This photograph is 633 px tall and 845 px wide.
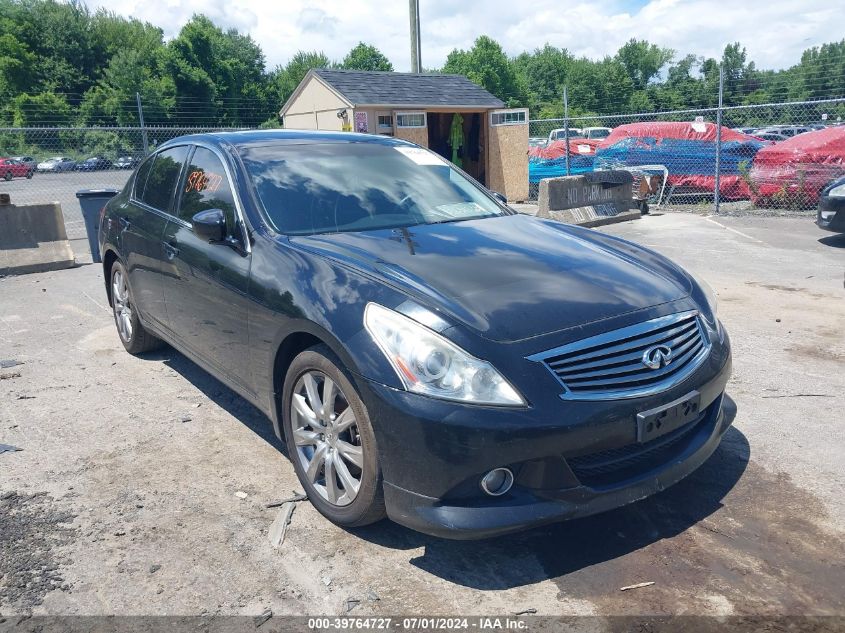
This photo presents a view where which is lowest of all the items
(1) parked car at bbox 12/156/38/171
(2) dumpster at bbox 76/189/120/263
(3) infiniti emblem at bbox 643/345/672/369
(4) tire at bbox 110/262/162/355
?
(4) tire at bbox 110/262/162/355

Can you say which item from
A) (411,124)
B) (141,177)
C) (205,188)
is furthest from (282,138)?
(411,124)

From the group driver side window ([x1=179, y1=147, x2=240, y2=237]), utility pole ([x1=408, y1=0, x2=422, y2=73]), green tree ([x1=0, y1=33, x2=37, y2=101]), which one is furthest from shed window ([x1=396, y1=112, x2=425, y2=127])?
green tree ([x1=0, y1=33, x2=37, y2=101])

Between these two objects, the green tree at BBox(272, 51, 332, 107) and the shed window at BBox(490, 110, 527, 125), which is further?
the green tree at BBox(272, 51, 332, 107)

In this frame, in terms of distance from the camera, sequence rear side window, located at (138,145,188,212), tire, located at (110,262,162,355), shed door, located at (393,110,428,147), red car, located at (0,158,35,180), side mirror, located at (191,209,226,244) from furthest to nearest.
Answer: shed door, located at (393,110,428,147) → red car, located at (0,158,35,180) → tire, located at (110,262,162,355) → rear side window, located at (138,145,188,212) → side mirror, located at (191,209,226,244)

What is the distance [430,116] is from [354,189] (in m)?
17.3

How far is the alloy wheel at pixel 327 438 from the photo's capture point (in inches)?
118

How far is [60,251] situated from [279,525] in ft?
27.8

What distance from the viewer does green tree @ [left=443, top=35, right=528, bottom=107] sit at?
263 feet

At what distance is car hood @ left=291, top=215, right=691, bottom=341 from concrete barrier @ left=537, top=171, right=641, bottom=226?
25.8 ft

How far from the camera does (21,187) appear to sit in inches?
574

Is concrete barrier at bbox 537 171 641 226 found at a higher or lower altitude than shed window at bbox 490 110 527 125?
lower

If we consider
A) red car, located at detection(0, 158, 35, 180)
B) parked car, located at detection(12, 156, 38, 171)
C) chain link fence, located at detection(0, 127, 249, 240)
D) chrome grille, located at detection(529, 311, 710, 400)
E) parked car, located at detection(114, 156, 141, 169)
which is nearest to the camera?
chrome grille, located at detection(529, 311, 710, 400)

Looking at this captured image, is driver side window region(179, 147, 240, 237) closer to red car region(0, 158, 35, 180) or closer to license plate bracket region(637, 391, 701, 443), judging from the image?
license plate bracket region(637, 391, 701, 443)

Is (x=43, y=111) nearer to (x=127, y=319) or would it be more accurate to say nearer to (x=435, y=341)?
(x=127, y=319)
